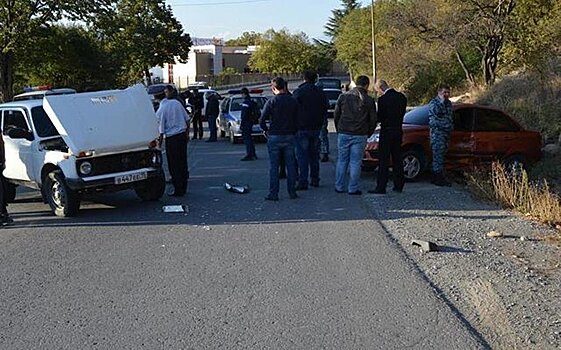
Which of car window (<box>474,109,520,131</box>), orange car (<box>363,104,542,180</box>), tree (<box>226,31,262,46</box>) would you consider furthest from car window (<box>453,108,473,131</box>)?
tree (<box>226,31,262,46</box>)

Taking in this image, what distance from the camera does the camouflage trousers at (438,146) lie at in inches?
473

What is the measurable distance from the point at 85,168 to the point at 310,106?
4.08 meters

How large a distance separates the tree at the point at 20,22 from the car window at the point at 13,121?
28001mm

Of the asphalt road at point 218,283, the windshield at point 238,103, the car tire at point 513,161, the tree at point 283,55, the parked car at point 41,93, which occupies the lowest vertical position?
the asphalt road at point 218,283

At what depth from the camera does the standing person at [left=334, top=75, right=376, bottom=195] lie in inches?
441

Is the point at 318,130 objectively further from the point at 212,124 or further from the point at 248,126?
the point at 212,124

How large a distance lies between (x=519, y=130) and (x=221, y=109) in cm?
1311

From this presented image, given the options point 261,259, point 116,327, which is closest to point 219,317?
point 116,327

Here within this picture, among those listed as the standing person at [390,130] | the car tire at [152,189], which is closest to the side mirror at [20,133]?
the car tire at [152,189]

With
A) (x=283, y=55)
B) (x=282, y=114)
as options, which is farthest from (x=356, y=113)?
(x=283, y=55)

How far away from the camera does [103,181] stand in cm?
1030

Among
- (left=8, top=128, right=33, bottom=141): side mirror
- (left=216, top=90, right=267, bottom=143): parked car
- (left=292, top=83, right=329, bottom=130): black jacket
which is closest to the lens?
(left=8, top=128, right=33, bottom=141): side mirror

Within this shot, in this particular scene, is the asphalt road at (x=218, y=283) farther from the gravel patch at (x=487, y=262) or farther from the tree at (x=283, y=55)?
the tree at (x=283, y=55)

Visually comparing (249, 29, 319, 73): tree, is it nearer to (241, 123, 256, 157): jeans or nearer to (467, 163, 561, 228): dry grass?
(241, 123, 256, 157): jeans
